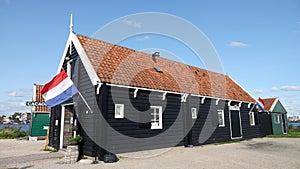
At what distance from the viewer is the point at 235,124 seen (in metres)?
16.5

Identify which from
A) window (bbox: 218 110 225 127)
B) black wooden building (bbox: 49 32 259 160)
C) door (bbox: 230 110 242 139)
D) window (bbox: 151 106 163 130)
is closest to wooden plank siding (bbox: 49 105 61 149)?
black wooden building (bbox: 49 32 259 160)

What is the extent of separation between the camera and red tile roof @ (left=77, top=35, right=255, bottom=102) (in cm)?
996

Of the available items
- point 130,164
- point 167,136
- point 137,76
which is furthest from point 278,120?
point 130,164

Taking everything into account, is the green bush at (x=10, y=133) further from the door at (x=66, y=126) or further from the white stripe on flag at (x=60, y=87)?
the white stripe on flag at (x=60, y=87)

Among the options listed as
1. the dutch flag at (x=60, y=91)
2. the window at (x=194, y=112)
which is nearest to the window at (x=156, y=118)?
the window at (x=194, y=112)

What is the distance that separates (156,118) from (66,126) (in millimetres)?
5070

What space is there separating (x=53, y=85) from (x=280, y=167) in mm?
9538

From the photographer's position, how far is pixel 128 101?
9859mm

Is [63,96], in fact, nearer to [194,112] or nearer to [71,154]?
[71,154]

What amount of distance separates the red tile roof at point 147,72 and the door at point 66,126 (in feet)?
12.0

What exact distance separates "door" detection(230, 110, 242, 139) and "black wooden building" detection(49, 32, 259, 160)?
8cm

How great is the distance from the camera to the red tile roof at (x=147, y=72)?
32.7 feet

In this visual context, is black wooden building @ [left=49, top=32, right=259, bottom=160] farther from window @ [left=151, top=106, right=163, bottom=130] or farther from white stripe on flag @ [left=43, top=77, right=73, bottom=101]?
white stripe on flag @ [left=43, top=77, right=73, bottom=101]

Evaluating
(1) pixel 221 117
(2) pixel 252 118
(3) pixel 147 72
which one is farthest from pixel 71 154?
(2) pixel 252 118
